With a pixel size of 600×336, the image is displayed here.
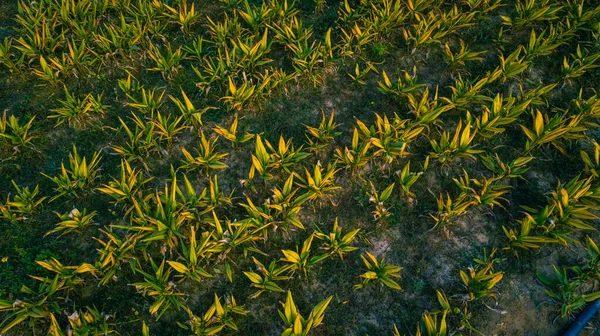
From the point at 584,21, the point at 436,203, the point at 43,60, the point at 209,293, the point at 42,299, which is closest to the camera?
the point at 42,299

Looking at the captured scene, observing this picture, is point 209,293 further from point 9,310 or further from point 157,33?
point 157,33

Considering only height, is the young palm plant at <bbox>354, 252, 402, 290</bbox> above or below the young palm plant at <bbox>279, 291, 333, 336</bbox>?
above

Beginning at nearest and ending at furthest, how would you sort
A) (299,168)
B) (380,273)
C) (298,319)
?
1. (298,319)
2. (380,273)
3. (299,168)

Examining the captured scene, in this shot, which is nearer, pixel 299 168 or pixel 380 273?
pixel 380 273

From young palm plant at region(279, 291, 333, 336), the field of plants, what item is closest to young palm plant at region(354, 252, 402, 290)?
the field of plants

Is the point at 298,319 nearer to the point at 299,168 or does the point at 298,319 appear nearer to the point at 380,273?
the point at 380,273

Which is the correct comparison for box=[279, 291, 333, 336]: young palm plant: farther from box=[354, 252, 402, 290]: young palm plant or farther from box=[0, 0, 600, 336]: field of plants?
box=[354, 252, 402, 290]: young palm plant

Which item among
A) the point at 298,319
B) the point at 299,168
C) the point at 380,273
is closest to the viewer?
the point at 298,319

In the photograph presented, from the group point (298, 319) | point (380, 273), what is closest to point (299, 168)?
point (380, 273)

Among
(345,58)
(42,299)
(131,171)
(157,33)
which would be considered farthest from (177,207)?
(345,58)
